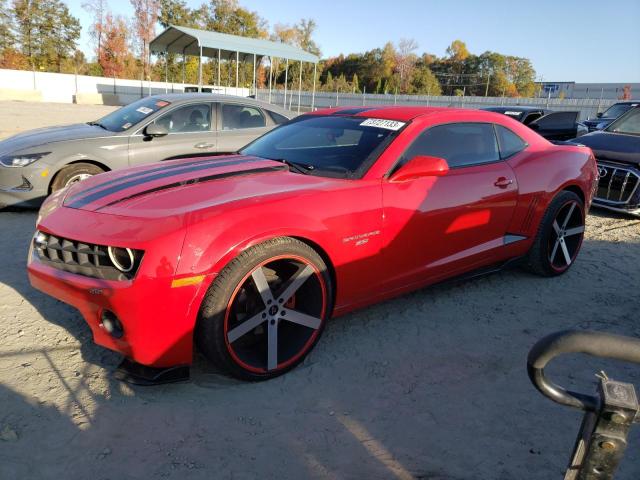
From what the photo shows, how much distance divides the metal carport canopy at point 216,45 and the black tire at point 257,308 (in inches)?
787

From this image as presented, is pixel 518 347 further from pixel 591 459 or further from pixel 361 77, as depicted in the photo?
pixel 361 77

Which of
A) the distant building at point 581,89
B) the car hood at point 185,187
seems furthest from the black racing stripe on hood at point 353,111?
the distant building at point 581,89

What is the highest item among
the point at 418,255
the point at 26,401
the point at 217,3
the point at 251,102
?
the point at 217,3

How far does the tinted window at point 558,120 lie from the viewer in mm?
10219

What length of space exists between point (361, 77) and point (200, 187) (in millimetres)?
76876

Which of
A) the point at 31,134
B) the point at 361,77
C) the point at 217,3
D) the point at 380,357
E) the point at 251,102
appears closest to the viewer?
the point at 380,357

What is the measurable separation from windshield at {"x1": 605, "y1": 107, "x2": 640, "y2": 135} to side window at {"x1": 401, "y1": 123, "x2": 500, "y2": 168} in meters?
4.77

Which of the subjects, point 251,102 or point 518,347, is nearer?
point 518,347

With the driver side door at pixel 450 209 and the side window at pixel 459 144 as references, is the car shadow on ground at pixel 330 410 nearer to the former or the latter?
the driver side door at pixel 450 209

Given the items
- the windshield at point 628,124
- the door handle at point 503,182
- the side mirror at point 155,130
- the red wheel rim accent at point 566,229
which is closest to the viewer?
the door handle at point 503,182

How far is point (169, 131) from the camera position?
256 inches

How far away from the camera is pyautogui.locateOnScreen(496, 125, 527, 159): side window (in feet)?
13.6

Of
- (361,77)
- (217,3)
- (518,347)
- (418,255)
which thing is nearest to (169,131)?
(418,255)

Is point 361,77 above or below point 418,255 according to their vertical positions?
above
